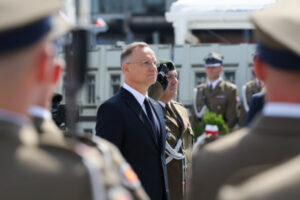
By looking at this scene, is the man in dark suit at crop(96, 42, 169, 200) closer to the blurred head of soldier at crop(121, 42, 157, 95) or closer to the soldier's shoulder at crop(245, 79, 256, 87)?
the blurred head of soldier at crop(121, 42, 157, 95)

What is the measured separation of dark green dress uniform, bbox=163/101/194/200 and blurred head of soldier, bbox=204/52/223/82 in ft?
18.0

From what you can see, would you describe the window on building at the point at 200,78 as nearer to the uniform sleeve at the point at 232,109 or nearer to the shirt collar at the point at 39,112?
the uniform sleeve at the point at 232,109

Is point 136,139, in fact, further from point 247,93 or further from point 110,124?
point 247,93

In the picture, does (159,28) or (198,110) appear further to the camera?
(159,28)

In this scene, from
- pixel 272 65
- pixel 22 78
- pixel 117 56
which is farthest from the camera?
pixel 117 56

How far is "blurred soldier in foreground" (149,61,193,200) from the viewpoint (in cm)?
624

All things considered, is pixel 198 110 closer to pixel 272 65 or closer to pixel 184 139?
pixel 184 139

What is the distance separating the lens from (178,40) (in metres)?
15.4

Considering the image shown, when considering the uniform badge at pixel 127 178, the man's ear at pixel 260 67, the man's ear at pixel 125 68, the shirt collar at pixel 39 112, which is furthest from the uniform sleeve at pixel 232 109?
the shirt collar at pixel 39 112

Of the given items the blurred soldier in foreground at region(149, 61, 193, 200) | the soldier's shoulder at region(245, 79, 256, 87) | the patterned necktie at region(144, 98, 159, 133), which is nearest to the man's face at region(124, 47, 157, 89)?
the patterned necktie at region(144, 98, 159, 133)

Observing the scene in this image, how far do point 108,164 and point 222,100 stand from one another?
976cm

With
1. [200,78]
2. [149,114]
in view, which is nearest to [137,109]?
[149,114]

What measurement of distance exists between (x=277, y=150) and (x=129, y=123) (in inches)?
123

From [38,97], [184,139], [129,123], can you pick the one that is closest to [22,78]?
[38,97]
